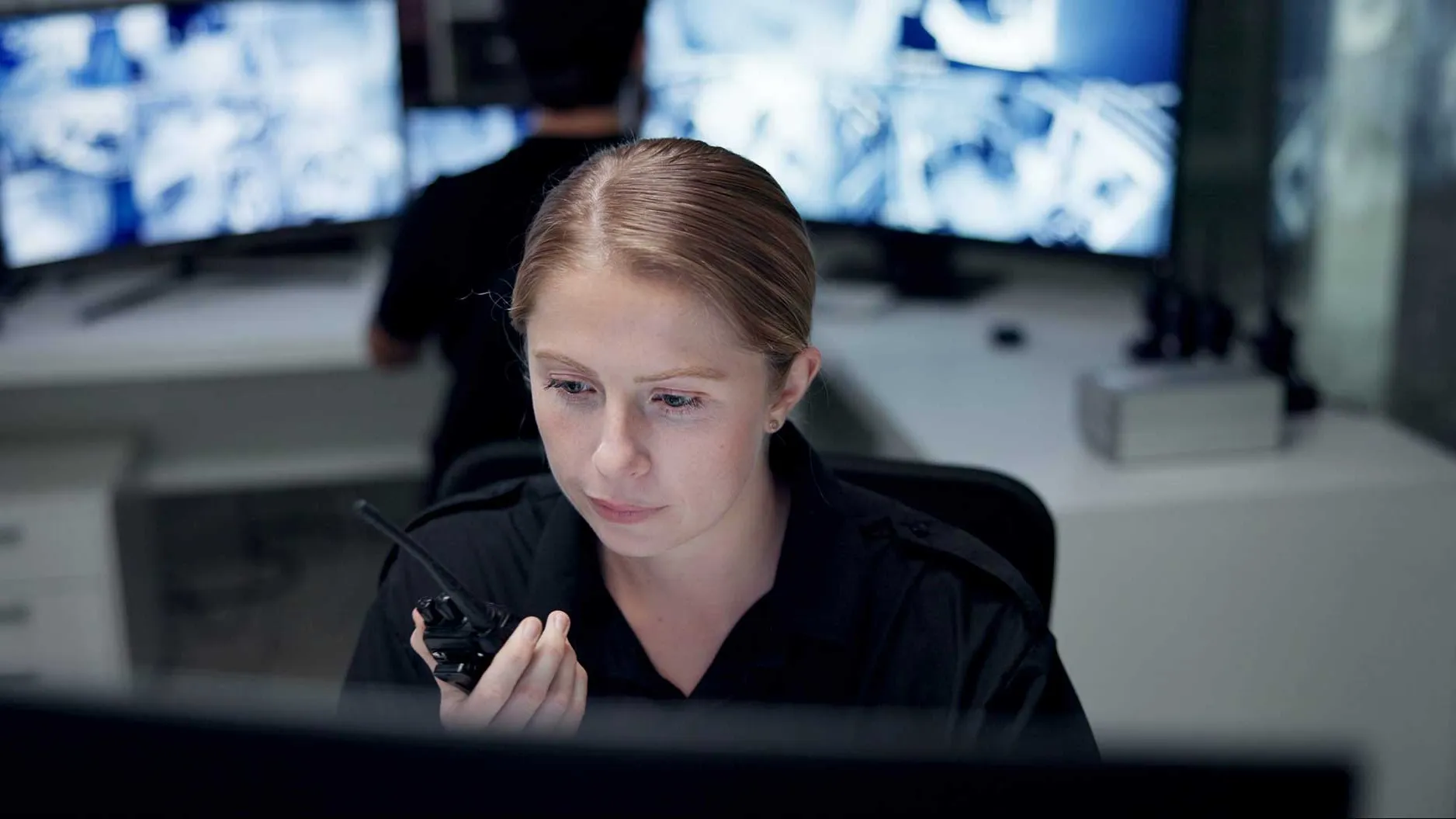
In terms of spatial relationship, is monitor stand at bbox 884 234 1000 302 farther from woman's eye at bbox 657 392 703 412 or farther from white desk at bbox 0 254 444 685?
woman's eye at bbox 657 392 703 412

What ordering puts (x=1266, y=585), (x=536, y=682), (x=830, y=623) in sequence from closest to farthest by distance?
(x=536, y=682), (x=830, y=623), (x=1266, y=585)

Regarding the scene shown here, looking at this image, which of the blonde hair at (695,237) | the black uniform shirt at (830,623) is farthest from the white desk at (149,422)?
the blonde hair at (695,237)

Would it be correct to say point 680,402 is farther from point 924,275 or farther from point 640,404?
point 924,275

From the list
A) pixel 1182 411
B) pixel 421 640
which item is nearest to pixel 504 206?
pixel 1182 411

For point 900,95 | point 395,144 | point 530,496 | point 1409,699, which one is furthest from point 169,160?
point 1409,699

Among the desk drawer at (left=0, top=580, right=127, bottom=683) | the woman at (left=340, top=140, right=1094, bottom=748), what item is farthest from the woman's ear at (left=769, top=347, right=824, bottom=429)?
the desk drawer at (left=0, top=580, right=127, bottom=683)

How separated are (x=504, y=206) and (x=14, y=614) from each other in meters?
1.15

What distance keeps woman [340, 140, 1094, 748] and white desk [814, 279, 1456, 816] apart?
2.35ft

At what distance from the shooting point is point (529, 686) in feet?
2.96

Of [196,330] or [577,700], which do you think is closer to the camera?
[577,700]

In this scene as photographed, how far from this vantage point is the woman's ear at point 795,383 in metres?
1.14

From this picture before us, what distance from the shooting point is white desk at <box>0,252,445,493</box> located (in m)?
2.51

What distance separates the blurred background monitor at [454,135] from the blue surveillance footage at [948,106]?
0.32 meters

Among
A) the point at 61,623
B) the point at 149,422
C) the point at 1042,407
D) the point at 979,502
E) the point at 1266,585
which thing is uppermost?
the point at 979,502
